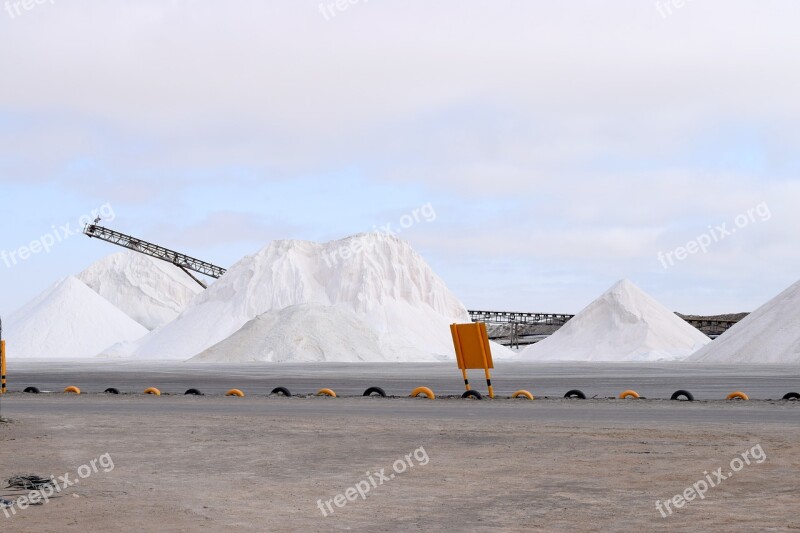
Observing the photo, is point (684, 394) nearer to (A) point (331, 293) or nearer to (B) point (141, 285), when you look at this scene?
(A) point (331, 293)

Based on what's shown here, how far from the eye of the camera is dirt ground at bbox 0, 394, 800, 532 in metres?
7.36

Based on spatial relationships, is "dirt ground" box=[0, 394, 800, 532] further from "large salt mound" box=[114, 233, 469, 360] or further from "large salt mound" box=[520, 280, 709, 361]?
"large salt mound" box=[114, 233, 469, 360]

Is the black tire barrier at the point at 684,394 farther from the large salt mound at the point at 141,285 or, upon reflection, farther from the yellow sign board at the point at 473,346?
the large salt mound at the point at 141,285

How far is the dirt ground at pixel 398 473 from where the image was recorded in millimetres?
7355

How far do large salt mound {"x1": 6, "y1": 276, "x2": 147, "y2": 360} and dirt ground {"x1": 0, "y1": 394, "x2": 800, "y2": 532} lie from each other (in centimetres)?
7560

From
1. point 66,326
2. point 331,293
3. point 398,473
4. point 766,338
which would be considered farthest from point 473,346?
point 66,326

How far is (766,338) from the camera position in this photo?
171 ft

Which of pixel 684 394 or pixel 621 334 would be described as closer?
pixel 684 394

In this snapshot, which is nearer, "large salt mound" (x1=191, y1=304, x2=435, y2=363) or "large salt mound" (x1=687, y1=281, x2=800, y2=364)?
"large salt mound" (x1=687, y1=281, x2=800, y2=364)

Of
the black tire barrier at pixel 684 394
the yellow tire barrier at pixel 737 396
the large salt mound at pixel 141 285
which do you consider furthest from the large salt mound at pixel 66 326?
the yellow tire barrier at pixel 737 396

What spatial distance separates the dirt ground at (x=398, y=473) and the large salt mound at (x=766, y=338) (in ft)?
127

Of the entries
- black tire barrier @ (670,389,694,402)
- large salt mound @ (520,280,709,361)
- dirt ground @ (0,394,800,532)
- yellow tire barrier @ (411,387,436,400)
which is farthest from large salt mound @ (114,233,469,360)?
dirt ground @ (0,394,800,532)

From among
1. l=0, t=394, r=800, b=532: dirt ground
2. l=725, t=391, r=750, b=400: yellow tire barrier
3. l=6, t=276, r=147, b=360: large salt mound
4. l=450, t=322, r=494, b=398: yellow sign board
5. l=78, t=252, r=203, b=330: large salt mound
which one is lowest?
l=0, t=394, r=800, b=532: dirt ground

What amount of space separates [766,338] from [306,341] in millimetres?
26903
